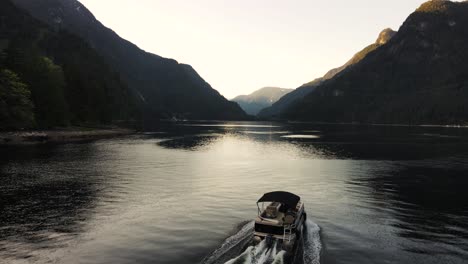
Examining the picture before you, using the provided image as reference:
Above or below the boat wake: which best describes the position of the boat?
above

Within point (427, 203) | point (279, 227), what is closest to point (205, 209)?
point (279, 227)

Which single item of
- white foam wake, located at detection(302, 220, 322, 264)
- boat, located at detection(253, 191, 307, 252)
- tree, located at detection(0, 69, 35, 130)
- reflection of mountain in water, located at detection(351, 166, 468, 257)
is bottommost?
reflection of mountain in water, located at detection(351, 166, 468, 257)

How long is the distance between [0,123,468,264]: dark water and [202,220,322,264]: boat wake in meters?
0.20

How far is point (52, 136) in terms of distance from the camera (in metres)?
131

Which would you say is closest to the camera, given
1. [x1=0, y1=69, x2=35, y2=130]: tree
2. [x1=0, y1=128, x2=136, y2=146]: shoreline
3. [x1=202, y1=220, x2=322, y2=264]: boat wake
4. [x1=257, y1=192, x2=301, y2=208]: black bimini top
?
[x1=202, y1=220, x2=322, y2=264]: boat wake

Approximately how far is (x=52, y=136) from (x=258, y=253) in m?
124

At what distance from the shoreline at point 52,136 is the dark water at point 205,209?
3542cm

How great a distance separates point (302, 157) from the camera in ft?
325

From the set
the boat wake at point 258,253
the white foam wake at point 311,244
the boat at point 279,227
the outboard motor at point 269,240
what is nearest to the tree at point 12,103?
the boat wake at point 258,253

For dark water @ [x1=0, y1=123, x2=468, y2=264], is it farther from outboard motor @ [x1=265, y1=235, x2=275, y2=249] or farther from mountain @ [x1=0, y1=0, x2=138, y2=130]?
mountain @ [x1=0, y1=0, x2=138, y2=130]

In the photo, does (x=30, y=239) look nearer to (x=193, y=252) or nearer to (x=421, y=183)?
(x=193, y=252)

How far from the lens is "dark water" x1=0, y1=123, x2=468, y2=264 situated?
29.3 metres

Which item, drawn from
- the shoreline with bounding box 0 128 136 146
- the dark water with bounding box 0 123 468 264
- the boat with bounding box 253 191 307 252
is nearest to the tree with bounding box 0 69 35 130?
the shoreline with bounding box 0 128 136 146

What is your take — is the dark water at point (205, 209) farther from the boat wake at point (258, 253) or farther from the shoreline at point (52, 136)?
the shoreline at point (52, 136)
